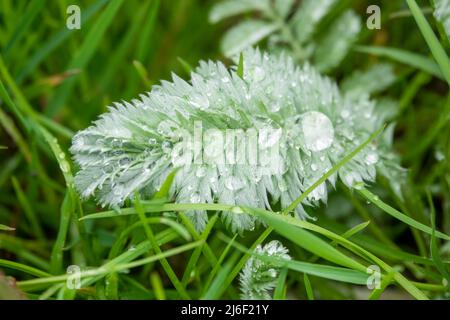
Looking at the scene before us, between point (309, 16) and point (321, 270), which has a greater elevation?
point (309, 16)

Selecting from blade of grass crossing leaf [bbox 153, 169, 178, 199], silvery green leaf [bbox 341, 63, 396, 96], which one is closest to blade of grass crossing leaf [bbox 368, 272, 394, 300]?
blade of grass crossing leaf [bbox 153, 169, 178, 199]

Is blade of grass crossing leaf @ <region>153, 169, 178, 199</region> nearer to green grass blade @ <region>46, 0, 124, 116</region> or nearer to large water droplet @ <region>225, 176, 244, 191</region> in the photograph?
large water droplet @ <region>225, 176, 244, 191</region>

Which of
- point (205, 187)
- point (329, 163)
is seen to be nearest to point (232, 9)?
point (329, 163)

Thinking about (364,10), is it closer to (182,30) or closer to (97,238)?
(182,30)

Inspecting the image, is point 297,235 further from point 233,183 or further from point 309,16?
point 309,16

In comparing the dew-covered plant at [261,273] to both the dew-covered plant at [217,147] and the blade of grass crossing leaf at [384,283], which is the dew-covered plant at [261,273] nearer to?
the dew-covered plant at [217,147]

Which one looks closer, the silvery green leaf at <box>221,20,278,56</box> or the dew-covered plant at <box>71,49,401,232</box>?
the dew-covered plant at <box>71,49,401,232</box>

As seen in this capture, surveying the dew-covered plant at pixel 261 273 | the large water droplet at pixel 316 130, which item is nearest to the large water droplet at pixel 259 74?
the large water droplet at pixel 316 130

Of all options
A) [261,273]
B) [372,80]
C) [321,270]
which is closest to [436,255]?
[321,270]
